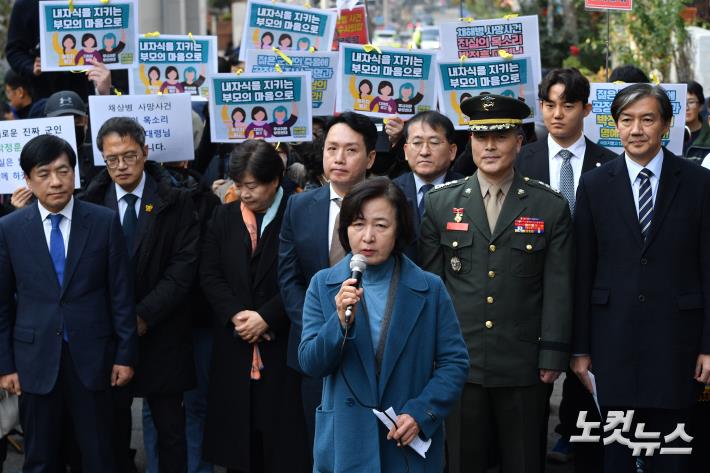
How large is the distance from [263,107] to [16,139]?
5.35 ft

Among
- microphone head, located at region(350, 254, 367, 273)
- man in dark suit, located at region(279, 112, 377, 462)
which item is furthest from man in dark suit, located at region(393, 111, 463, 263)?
microphone head, located at region(350, 254, 367, 273)

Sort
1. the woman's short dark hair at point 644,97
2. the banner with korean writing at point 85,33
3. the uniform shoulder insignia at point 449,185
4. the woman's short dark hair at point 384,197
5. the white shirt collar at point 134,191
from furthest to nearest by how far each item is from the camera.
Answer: the banner with korean writing at point 85,33, the white shirt collar at point 134,191, the uniform shoulder insignia at point 449,185, the woman's short dark hair at point 644,97, the woman's short dark hair at point 384,197

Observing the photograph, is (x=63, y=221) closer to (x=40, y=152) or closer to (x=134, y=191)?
(x=40, y=152)

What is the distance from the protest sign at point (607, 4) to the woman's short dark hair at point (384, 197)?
3.95 m

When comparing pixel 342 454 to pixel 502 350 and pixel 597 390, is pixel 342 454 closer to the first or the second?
pixel 502 350

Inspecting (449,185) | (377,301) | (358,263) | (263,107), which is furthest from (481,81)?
(358,263)

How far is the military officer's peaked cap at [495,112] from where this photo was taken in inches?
218

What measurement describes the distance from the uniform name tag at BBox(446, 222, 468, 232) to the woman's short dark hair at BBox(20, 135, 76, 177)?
2.09m

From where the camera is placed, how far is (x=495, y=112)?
5547 millimetres

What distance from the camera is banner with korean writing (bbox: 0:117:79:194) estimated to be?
691 centimetres

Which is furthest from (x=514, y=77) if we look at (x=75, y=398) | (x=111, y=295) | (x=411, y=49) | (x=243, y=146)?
(x=75, y=398)

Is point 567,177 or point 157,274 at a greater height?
point 567,177

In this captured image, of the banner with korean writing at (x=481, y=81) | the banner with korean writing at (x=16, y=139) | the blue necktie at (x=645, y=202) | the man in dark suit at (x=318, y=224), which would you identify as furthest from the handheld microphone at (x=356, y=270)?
the banner with korean writing at (x=16, y=139)

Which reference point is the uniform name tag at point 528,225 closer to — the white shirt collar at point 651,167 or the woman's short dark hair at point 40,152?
the white shirt collar at point 651,167
